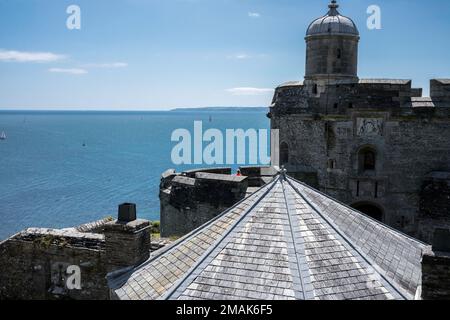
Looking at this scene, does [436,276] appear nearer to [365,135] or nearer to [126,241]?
[126,241]

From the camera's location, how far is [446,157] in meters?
18.7

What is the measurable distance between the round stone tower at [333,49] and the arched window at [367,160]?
10.9ft

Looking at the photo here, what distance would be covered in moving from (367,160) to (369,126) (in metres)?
1.54

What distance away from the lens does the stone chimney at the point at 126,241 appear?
9.36 m

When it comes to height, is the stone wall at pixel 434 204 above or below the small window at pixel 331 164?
below

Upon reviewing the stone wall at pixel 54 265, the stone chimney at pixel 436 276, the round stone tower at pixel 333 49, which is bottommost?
the stone wall at pixel 54 265

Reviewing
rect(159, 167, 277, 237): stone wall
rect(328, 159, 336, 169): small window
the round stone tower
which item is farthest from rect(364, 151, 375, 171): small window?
rect(159, 167, 277, 237): stone wall

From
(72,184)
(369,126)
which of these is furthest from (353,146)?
(72,184)

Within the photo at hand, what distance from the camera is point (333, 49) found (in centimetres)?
2027

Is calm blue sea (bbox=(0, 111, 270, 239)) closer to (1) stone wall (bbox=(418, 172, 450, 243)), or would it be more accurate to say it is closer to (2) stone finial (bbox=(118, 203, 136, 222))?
(1) stone wall (bbox=(418, 172, 450, 243))

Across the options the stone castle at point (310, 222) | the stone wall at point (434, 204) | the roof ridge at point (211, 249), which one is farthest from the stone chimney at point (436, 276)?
the stone wall at point (434, 204)

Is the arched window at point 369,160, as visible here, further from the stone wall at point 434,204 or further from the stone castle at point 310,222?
the stone wall at point 434,204
